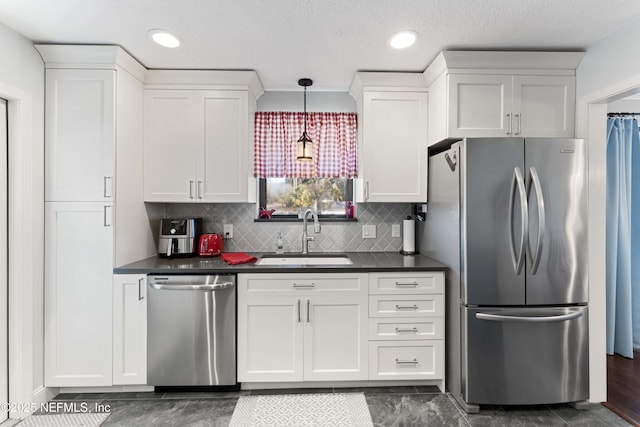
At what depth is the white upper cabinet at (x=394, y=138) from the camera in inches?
103

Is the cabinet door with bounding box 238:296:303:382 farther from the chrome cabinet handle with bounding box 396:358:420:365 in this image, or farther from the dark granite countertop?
the chrome cabinet handle with bounding box 396:358:420:365

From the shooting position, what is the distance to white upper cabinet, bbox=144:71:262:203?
8.45 feet

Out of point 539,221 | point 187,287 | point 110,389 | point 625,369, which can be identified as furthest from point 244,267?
point 625,369

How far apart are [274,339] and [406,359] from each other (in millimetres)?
919

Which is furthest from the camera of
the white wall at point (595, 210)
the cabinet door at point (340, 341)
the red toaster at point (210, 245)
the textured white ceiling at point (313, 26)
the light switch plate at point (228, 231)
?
the light switch plate at point (228, 231)

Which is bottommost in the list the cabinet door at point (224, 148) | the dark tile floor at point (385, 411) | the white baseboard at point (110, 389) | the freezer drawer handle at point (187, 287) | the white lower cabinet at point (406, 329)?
the dark tile floor at point (385, 411)

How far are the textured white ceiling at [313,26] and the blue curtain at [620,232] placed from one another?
3.80ft

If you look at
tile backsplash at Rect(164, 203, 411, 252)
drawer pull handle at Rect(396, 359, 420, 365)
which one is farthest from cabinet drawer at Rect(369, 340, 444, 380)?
tile backsplash at Rect(164, 203, 411, 252)

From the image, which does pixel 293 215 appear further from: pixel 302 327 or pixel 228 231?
pixel 302 327

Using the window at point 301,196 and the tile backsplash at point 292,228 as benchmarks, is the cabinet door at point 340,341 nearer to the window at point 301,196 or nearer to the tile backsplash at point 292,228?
the tile backsplash at point 292,228

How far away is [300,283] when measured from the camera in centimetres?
229

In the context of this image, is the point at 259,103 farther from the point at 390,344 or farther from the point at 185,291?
the point at 390,344

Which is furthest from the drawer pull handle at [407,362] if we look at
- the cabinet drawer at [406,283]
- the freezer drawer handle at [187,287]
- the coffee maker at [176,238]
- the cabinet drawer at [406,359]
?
the coffee maker at [176,238]

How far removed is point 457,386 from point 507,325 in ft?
1.72
